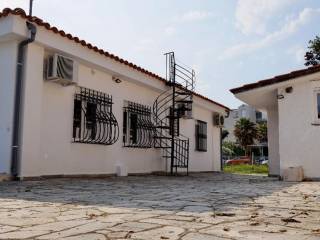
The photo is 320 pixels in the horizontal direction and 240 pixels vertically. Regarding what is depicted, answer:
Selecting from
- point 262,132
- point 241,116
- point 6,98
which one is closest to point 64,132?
point 6,98

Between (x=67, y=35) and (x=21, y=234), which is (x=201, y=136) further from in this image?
(x=21, y=234)

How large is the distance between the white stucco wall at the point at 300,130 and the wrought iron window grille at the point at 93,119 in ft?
14.6

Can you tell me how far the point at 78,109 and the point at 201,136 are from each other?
25.1 feet

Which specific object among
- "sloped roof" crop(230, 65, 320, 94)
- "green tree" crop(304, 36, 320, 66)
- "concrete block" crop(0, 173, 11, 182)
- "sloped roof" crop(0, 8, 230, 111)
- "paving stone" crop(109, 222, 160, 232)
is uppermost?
"green tree" crop(304, 36, 320, 66)

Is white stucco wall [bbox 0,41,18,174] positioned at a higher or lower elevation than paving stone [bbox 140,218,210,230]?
higher

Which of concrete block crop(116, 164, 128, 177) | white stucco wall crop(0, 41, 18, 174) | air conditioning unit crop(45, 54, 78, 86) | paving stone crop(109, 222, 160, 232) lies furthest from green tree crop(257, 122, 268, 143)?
paving stone crop(109, 222, 160, 232)

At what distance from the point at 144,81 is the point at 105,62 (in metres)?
1.91

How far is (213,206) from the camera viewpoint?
4238 millimetres

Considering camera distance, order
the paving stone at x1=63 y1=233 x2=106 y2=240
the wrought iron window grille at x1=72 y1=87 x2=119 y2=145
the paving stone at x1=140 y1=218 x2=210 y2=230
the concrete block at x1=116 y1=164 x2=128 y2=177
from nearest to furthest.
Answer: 1. the paving stone at x1=63 y1=233 x2=106 y2=240
2. the paving stone at x1=140 y1=218 x2=210 y2=230
3. the wrought iron window grille at x1=72 y1=87 x2=119 y2=145
4. the concrete block at x1=116 y1=164 x2=128 y2=177

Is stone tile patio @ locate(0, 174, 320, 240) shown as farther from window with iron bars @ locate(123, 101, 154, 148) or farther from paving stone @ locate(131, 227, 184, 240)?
window with iron bars @ locate(123, 101, 154, 148)

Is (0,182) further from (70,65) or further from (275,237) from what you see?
(275,237)

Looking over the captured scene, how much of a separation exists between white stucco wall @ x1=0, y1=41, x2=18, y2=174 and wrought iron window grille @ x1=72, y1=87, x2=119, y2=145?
5.86 ft

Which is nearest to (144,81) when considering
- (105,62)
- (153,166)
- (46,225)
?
(105,62)

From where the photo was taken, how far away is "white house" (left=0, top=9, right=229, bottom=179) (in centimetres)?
742
